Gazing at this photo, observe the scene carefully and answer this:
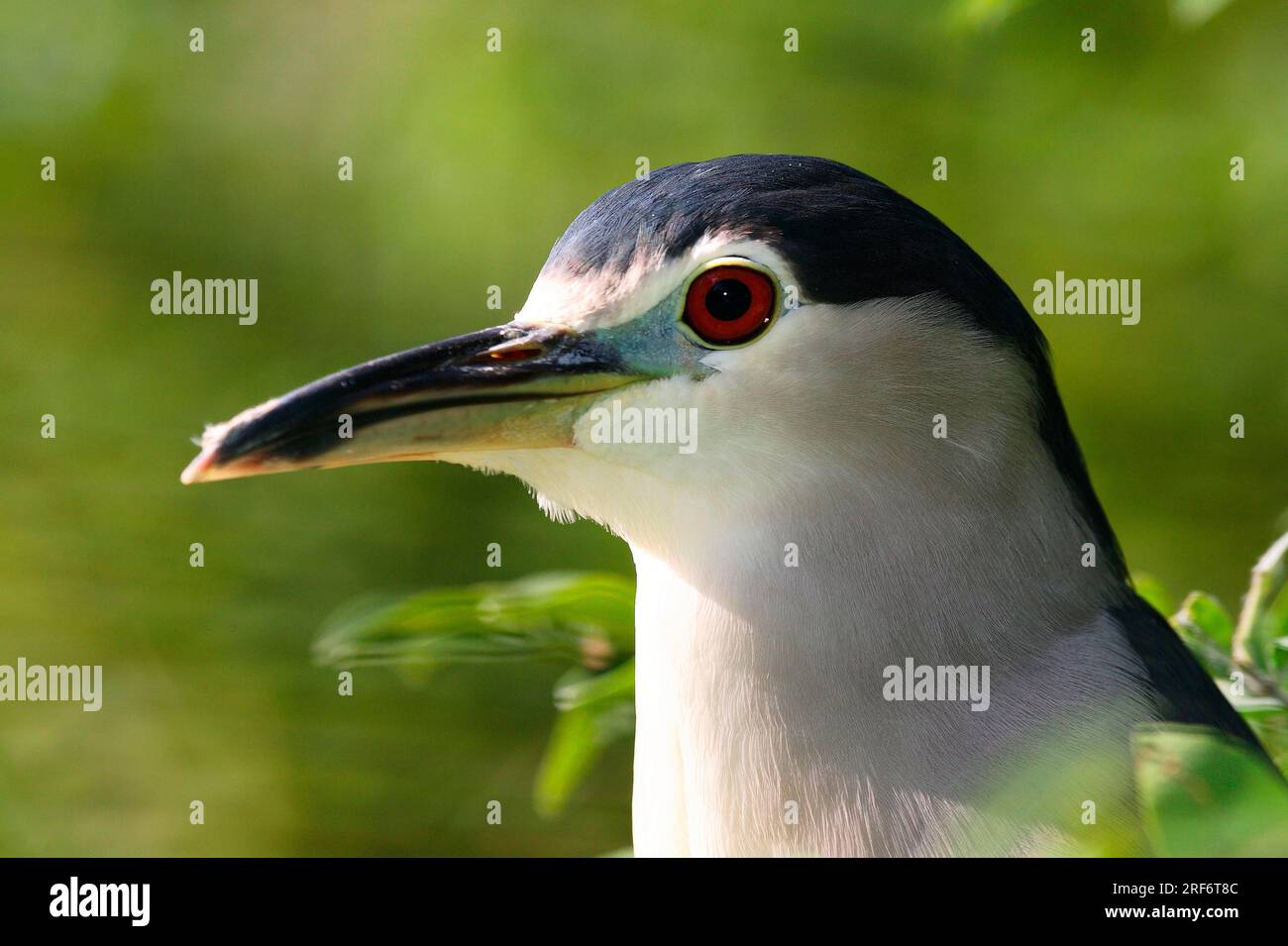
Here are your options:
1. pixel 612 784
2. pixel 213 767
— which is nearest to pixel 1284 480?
pixel 612 784

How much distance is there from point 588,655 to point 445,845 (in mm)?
2829

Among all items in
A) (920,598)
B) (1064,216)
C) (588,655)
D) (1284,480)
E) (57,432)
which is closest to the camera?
(920,598)

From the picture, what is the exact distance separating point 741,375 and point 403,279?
3965mm

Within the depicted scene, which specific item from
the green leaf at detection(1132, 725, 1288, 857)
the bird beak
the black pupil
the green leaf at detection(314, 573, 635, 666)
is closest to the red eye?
the black pupil

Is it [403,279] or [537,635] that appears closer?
[537,635]

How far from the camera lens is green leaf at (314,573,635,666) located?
2.53m

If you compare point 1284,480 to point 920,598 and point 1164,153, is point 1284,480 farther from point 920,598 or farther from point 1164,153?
point 920,598

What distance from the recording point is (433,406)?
7.85ft

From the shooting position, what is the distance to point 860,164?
5414mm

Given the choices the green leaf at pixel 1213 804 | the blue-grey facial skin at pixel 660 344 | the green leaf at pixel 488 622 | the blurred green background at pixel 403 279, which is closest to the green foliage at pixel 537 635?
the green leaf at pixel 488 622

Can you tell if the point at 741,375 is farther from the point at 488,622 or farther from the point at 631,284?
the point at 488,622

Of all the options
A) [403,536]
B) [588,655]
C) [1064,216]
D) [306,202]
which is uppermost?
[306,202]

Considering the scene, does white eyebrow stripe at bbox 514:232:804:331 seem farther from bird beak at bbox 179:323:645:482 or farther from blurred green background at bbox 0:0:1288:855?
blurred green background at bbox 0:0:1288:855

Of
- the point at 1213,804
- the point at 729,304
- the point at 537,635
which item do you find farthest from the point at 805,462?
the point at 1213,804
